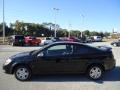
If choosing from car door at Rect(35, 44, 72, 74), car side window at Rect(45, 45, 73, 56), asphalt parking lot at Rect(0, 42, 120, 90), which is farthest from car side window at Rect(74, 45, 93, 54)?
asphalt parking lot at Rect(0, 42, 120, 90)

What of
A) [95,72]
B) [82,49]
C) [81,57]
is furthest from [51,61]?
[95,72]

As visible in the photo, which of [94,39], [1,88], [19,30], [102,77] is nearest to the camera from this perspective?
[1,88]

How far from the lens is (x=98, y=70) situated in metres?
9.27

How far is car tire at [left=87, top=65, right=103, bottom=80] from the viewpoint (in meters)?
9.24

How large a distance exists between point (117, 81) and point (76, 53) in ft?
6.02

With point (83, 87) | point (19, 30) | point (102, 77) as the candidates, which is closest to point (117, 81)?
point (102, 77)

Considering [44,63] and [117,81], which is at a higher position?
[44,63]

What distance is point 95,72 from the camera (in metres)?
9.25

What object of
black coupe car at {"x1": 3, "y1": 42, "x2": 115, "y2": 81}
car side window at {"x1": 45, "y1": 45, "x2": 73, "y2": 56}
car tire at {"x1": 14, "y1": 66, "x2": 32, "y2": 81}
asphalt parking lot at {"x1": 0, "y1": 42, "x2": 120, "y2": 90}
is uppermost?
car side window at {"x1": 45, "y1": 45, "x2": 73, "y2": 56}

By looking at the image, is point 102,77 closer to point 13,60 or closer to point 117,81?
point 117,81

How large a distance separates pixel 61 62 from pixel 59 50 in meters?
0.47

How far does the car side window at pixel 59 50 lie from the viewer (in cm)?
912

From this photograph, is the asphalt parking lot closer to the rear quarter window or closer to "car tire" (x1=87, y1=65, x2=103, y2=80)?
"car tire" (x1=87, y1=65, x2=103, y2=80)

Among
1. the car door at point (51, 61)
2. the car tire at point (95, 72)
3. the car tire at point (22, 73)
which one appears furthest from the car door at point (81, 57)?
the car tire at point (22, 73)
